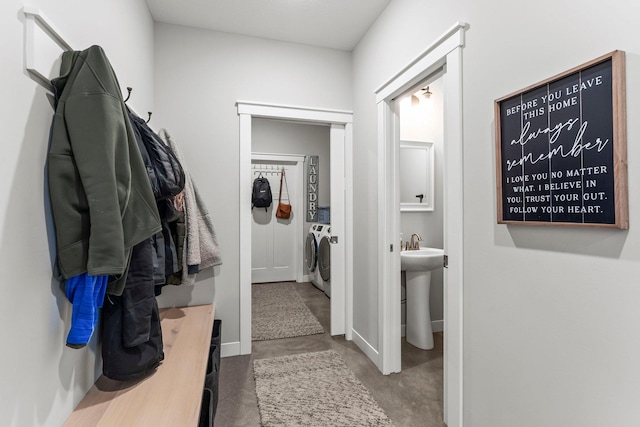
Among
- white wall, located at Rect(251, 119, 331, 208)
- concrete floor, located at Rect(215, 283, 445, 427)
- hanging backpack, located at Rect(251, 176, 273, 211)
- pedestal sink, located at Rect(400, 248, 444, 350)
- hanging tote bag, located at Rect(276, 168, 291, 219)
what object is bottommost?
concrete floor, located at Rect(215, 283, 445, 427)

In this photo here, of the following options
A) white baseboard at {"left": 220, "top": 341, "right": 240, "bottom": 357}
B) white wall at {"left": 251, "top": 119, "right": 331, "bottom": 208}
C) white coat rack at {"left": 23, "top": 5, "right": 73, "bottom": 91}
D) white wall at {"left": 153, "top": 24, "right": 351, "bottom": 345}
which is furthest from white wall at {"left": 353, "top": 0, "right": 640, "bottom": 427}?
white wall at {"left": 251, "top": 119, "right": 331, "bottom": 208}

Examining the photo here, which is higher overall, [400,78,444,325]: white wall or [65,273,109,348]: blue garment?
[400,78,444,325]: white wall

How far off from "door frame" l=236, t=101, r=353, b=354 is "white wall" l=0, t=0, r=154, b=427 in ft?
4.65

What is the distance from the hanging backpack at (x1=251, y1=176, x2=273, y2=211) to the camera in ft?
15.7

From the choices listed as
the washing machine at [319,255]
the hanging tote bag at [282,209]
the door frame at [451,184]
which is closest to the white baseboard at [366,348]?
the door frame at [451,184]

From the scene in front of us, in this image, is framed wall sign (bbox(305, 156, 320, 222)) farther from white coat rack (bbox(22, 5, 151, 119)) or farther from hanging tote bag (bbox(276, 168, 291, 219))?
white coat rack (bbox(22, 5, 151, 119))

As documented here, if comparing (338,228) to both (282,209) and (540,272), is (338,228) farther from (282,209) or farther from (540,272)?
(282,209)

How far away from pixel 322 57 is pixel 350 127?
A: 67cm

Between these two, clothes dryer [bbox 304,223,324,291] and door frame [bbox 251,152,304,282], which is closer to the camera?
clothes dryer [bbox 304,223,324,291]

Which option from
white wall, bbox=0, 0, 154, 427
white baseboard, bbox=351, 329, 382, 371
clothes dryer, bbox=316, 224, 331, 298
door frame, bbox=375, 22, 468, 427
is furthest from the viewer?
clothes dryer, bbox=316, 224, 331, 298

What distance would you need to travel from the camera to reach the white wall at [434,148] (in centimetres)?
303

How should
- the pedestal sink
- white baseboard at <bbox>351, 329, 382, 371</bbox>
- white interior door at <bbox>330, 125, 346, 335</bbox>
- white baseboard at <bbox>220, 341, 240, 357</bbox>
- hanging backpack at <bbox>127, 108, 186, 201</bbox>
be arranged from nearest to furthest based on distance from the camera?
hanging backpack at <bbox>127, 108, 186, 201</bbox> → white baseboard at <bbox>351, 329, 382, 371</bbox> → white baseboard at <bbox>220, 341, 240, 357</bbox> → the pedestal sink → white interior door at <bbox>330, 125, 346, 335</bbox>

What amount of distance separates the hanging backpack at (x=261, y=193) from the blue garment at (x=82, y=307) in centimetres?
381

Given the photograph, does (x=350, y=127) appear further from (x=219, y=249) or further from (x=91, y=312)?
(x=91, y=312)
